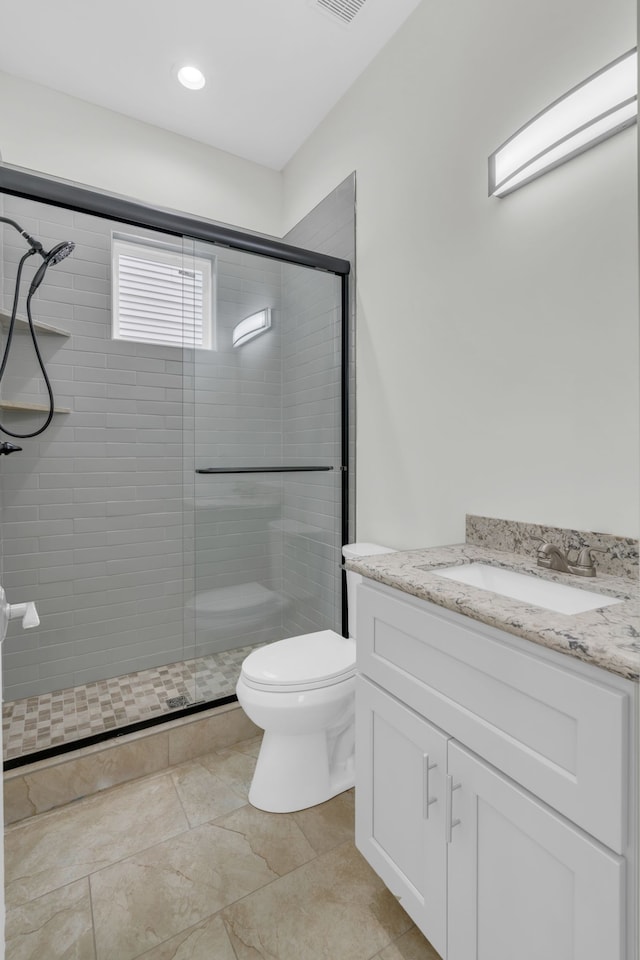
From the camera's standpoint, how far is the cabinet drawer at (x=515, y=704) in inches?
26.2

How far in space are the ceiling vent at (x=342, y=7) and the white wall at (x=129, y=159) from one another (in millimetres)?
Result: 998

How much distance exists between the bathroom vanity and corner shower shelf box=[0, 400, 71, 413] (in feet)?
5.46

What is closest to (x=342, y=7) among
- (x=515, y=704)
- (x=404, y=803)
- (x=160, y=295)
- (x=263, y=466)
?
(x=160, y=295)

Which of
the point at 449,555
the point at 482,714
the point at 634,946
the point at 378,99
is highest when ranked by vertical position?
the point at 378,99

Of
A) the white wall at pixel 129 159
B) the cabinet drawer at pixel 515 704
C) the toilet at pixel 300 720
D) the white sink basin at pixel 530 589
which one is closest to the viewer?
the cabinet drawer at pixel 515 704

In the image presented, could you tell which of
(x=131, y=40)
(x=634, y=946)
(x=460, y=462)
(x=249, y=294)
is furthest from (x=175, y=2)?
(x=634, y=946)

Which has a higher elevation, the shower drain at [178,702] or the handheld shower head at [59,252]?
the handheld shower head at [59,252]

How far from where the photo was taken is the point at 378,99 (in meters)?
1.98

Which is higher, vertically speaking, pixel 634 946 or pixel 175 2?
pixel 175 2

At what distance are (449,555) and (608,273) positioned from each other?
83cm

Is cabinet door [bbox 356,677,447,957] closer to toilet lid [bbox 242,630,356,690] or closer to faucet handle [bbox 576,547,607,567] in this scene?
toilet lid [bbox 242,630,356,690]

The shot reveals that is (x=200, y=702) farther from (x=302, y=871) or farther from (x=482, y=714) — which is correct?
(x=482, y=714)

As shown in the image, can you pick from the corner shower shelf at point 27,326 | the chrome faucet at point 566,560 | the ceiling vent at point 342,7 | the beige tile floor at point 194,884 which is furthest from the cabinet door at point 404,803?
the ceiling vent at point 342,7

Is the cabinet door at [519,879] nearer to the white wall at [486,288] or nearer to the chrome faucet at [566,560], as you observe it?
the chrome faucet at [566,560]
